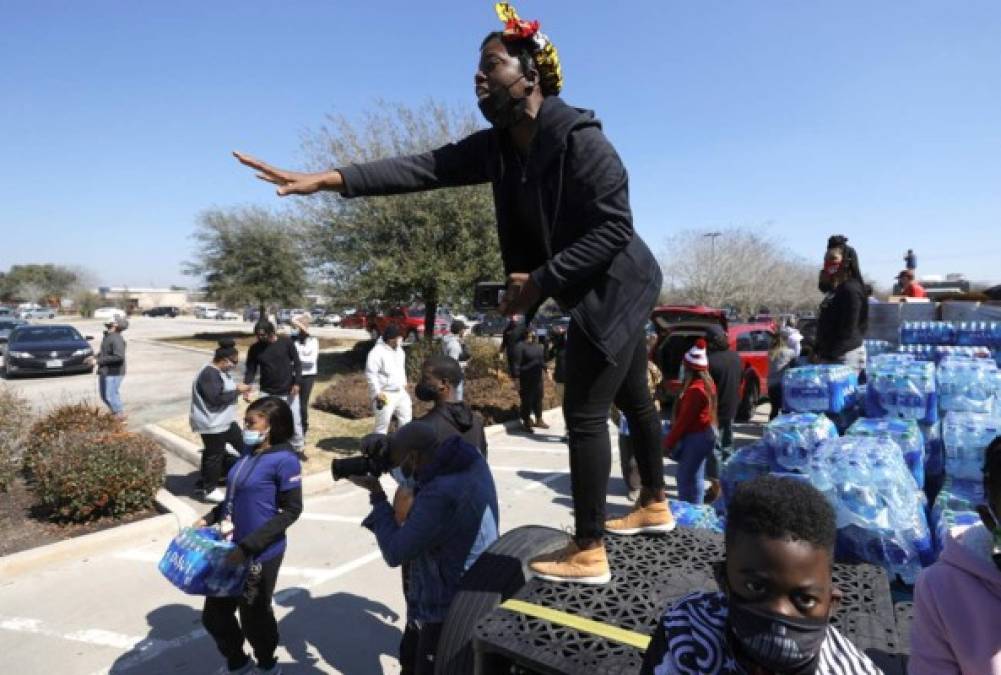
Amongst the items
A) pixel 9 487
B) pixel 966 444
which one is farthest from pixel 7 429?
pixel 966 444

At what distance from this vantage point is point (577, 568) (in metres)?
2.11

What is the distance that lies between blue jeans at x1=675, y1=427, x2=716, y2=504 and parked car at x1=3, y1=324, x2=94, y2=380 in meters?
17.3

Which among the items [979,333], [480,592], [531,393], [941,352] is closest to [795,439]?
[480,592]

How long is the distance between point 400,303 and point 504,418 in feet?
20.9

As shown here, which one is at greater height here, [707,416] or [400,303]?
[400,303]

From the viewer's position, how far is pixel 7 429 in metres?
7.18

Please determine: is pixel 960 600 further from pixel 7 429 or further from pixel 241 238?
pixel 241 238

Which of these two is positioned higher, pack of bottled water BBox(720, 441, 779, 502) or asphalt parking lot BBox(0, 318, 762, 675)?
pack of bottled water BBox(720, 441, 779, 502)

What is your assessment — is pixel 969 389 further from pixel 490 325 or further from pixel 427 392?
pixel 490 325

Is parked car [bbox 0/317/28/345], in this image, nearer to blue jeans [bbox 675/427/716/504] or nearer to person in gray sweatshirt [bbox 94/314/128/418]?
person in gray sweatshirt [bbox 94/314/128/418]

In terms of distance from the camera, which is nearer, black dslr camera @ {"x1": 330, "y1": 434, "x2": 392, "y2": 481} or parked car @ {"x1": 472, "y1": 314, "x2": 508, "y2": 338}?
black dslr camera @ {"x1": 330, "y1": 434, "x2": 392, "y2": 481}

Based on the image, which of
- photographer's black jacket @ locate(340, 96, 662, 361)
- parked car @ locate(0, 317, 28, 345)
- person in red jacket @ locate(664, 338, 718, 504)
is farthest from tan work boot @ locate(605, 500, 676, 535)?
parked car @ locate(0, 317, 28, 345)

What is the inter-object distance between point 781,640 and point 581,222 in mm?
1332

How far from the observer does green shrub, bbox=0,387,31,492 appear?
6.54 meters
